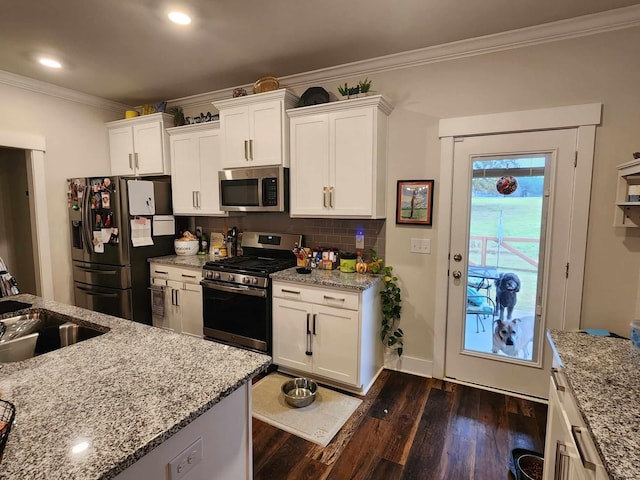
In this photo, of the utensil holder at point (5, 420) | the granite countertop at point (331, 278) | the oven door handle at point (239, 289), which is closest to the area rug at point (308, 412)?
the oven door handle at point (239, 289)

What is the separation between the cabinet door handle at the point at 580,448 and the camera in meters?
0.96

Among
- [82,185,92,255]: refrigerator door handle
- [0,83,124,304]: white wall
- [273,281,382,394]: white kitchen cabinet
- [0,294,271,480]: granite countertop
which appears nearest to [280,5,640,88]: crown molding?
[273,281,382,394]: white kitchen cabinet

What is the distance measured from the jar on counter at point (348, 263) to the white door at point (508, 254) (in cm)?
80

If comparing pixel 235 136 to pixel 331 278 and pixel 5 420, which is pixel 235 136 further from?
pixel 5 420

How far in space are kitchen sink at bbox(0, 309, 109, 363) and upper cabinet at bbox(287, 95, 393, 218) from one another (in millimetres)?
1821

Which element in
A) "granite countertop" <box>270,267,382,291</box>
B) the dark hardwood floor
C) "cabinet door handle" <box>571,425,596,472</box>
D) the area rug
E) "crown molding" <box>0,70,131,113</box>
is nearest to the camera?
"cabinet door handle" <box>571,425,596,472</box>

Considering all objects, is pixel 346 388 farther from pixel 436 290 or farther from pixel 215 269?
pixel 215 269

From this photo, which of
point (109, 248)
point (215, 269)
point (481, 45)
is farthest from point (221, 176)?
point (481, 45)

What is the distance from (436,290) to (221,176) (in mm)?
2259

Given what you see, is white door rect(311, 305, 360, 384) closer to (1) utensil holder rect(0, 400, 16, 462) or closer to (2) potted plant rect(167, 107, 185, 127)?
(1) utensil holder rect(0, 400, 16, 462)

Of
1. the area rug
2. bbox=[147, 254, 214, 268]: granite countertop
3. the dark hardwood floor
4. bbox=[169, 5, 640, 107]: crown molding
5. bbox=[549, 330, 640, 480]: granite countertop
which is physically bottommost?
the dark hardwood floor

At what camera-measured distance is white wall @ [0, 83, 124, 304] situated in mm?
3256

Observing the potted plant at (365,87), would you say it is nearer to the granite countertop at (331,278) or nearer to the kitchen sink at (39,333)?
the granite countertop at (331,278)

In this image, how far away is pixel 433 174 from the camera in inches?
108
